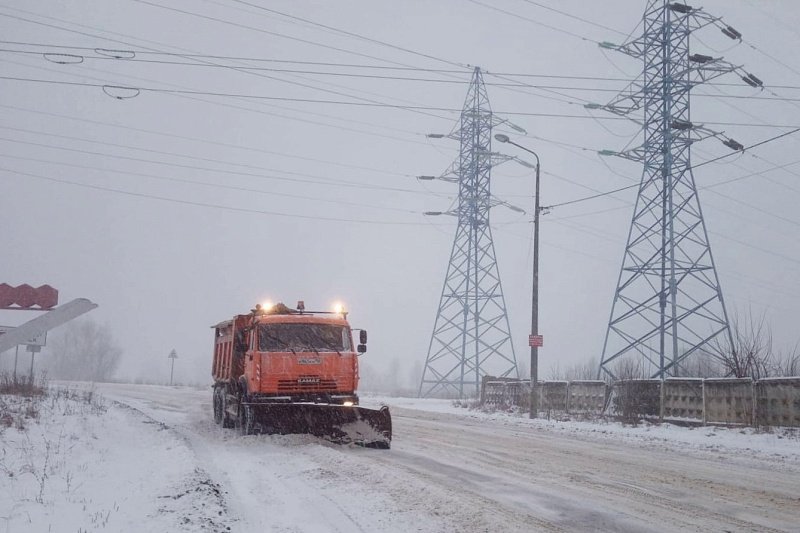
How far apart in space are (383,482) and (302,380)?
566cm

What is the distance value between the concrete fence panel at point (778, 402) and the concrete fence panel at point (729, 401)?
0.79 feet

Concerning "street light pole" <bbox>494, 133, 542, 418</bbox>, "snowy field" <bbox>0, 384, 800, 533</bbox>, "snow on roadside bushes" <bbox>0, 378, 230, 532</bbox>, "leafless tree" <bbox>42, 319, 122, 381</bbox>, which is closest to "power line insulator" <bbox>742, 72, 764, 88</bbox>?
"street light pole" <bbox>494, 133, 542, 418</bbox>

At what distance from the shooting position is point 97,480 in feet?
30.1

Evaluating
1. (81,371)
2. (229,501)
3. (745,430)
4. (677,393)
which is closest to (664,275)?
(677,393)

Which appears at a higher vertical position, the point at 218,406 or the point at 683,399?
the point at 683,399

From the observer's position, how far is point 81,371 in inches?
3597

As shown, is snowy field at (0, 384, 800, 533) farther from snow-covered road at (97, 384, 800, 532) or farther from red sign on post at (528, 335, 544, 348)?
red sign on post at (528, 335, 544, 348)

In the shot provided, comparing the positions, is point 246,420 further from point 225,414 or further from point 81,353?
point 81,353

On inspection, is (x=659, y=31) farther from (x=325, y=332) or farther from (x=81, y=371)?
(x=81, y=371)

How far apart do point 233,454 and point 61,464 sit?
307 cm

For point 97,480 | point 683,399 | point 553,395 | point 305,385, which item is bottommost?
point 97,480

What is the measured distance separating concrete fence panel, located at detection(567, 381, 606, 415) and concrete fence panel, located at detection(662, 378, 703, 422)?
3107 millimetres

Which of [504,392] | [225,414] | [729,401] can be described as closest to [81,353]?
[504,392]

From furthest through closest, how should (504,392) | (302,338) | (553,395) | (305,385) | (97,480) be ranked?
(504,392)
(553,395)
(302,338)
(305,385)
(97,480)
